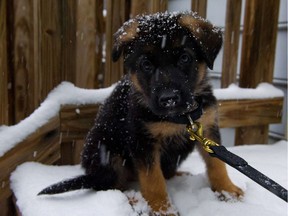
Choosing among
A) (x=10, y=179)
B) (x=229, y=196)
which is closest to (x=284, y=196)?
(x=229, y=196)

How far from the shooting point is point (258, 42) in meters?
4.03

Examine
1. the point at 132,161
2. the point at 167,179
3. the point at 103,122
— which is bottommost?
the point at 167,179

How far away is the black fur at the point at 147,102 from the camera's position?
239cm

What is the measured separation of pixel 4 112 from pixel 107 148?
2.53 ft

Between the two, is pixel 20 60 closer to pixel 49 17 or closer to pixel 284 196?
pixel 49 17

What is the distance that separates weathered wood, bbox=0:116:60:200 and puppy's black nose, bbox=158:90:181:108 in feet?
3.64

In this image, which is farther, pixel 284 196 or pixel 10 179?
pixel 10 179

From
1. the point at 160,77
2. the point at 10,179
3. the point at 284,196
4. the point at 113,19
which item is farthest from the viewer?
the point at 113,19

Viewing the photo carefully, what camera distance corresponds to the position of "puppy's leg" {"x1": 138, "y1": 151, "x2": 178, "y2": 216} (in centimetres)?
248

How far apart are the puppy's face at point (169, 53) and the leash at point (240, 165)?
0.15 m

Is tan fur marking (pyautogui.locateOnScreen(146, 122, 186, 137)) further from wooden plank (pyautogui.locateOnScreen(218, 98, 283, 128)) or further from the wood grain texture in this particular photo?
wooden plank (pyautogui.locateOnScreen(218, 98, 283, 128))

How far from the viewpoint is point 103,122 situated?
2.89m

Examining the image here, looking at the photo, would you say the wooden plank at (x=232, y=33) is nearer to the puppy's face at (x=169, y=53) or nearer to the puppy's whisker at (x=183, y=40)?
the puppy's face at (x=169, y=53)

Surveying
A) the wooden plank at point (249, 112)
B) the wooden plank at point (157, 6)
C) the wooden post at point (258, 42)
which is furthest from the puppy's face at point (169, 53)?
the wooden post at point (258, 42)
